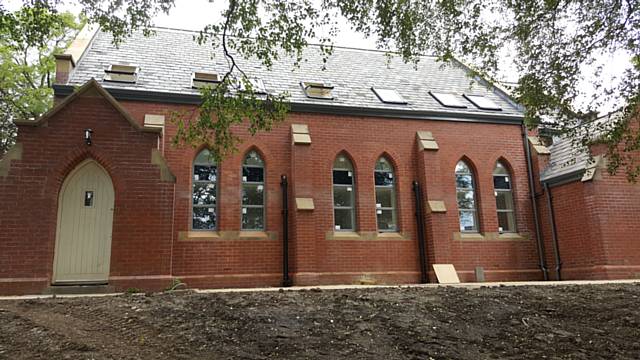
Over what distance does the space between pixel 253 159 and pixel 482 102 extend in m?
8.20

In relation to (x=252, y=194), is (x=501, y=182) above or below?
above

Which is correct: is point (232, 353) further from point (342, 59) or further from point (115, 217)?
point (342, 59)

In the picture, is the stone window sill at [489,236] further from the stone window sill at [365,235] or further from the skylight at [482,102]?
A: the skylight at [482,102]

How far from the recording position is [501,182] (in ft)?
51.6

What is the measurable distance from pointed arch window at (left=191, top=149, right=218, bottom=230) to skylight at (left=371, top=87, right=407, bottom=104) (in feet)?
18.9

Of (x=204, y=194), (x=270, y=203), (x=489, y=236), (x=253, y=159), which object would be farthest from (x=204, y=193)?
(x=489, y=236)

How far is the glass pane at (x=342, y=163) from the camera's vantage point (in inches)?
569

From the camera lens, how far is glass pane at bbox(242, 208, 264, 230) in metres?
13.4

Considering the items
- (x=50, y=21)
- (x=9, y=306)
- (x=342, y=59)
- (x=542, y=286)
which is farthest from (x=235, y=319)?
(x=342, y=59)

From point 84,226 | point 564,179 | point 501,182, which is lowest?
point 84,226

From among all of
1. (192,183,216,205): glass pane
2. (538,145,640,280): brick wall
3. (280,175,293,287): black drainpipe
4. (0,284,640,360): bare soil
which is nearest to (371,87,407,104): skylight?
(280,175,293,287): black drainpipe

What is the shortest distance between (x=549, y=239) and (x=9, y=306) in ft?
45.7

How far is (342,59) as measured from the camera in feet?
61.8

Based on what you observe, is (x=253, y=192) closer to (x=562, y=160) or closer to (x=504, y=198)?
(x=504, y=198)
